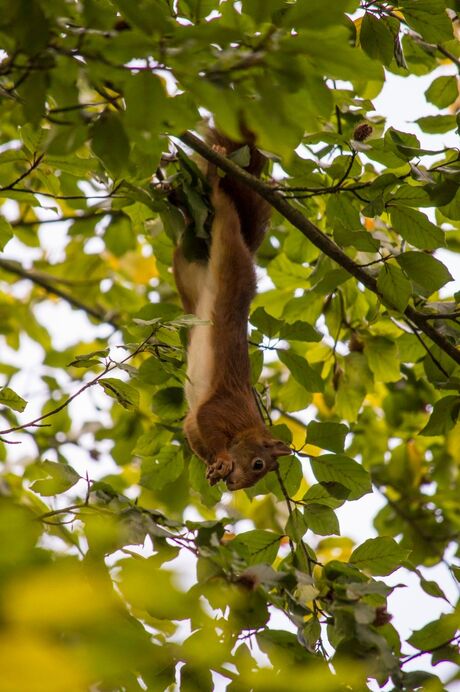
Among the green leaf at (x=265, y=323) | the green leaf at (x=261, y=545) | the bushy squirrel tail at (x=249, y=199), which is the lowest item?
the green leaf at (x=261, y=545)

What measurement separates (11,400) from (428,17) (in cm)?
Result: 170

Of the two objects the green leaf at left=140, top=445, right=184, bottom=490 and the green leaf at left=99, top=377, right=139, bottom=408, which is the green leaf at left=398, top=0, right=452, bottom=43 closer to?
the green leaf at left=99, top=377, right=139, bottom=408

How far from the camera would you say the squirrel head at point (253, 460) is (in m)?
3.06

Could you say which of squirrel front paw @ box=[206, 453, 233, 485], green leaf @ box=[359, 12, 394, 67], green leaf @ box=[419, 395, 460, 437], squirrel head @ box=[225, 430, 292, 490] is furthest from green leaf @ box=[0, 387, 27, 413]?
green leaf @ box=[359, 12, 394, 67]

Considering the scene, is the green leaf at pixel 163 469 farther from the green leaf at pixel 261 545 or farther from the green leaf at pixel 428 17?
the green leaf at pixel 428 17

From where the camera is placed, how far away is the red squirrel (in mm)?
3355

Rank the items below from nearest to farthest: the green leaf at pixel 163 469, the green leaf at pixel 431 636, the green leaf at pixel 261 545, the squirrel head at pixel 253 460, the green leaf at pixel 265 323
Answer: the green leaf at pixel 431 636, the green leaf at pixel 261 545, the green leaf at pixel 265 323, the green leaf at pixel 163 469, the squirrel head at pixel 253 460

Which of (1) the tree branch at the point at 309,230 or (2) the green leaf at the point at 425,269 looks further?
(1) the tree branch at the point at 309,230

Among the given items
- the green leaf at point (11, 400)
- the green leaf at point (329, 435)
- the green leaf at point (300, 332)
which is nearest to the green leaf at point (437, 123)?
the green leaf at point (300, 332)

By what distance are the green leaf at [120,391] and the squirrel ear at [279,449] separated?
836 mm

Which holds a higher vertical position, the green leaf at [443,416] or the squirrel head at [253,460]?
the squirrel head at [253,460]

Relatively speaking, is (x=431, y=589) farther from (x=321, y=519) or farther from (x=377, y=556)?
(x=321, y=519)

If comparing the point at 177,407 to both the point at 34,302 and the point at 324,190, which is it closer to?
the point at 324,190

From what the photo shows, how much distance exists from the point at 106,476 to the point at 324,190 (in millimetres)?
2685
